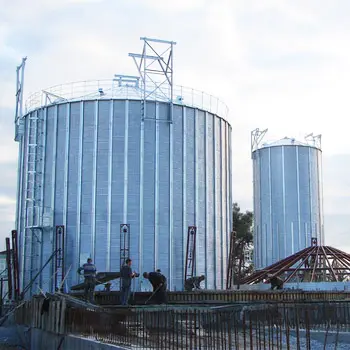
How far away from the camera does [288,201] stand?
53.3 metres

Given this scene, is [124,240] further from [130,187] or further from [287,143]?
[287,143]

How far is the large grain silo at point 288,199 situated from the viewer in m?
53.2

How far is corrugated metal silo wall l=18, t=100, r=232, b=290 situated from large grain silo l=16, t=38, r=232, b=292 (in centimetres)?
5

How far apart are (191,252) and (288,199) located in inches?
873

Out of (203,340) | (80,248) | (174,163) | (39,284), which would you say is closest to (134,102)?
(174,163)

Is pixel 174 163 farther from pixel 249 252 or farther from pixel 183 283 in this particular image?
pixel 249 252

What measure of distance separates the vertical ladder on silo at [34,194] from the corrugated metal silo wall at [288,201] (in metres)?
24.7

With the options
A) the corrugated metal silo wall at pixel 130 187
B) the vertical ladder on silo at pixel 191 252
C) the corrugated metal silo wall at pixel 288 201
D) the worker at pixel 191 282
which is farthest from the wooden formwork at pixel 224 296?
the corrugated metal silo wall at pixel 288 201

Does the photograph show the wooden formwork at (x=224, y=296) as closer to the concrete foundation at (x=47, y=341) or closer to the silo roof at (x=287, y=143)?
the concrete foundation at (x=47, y=341)

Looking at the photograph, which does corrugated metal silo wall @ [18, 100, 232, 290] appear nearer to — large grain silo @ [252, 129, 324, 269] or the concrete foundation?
the concrete foundation

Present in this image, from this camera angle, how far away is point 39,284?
33.0m

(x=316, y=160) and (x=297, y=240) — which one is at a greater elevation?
(x=316, y=160)

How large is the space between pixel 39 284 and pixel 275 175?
A: 26.6 metres

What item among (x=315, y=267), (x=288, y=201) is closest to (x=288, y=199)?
(x=288, y=201)
